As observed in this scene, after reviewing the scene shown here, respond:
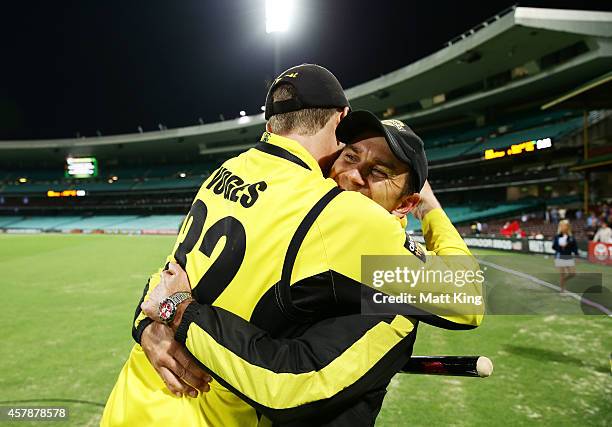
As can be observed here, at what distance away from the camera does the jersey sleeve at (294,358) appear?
3.69 feet

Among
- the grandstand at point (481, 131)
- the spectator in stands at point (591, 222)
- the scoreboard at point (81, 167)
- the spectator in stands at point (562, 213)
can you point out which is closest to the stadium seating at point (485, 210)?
the grandstand at point (481, 131)

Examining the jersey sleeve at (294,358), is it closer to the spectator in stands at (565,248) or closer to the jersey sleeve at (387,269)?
the jersey sleeve at (387,269)

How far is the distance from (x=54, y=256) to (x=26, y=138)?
184 ft

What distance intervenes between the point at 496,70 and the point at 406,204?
1244 inches

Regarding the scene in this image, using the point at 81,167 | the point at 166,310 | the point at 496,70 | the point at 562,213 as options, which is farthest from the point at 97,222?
the point at 166,310

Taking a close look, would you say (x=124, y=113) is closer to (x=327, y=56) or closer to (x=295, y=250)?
(x=327, y=56)

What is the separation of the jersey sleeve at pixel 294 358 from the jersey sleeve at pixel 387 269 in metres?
0.09

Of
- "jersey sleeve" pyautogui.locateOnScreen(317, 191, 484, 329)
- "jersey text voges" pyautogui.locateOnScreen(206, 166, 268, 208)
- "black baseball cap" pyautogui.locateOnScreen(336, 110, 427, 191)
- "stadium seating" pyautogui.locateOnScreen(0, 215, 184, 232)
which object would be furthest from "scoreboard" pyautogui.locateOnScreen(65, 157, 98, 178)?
"jersey sleeve" pyautogui.locateOnScreen(317, 191, 484, 329)

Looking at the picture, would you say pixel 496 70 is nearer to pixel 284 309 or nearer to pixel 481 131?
pixel 481 131

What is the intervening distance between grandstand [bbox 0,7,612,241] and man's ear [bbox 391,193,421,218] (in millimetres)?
21689

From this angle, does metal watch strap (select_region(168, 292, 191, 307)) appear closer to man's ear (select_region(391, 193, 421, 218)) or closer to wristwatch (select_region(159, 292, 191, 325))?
wristwatch (select_region(159, 292, 191, 325))

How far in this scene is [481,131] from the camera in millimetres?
33781

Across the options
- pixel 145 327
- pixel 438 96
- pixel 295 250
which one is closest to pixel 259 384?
pixel 295 250

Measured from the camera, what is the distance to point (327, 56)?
1715 inches
